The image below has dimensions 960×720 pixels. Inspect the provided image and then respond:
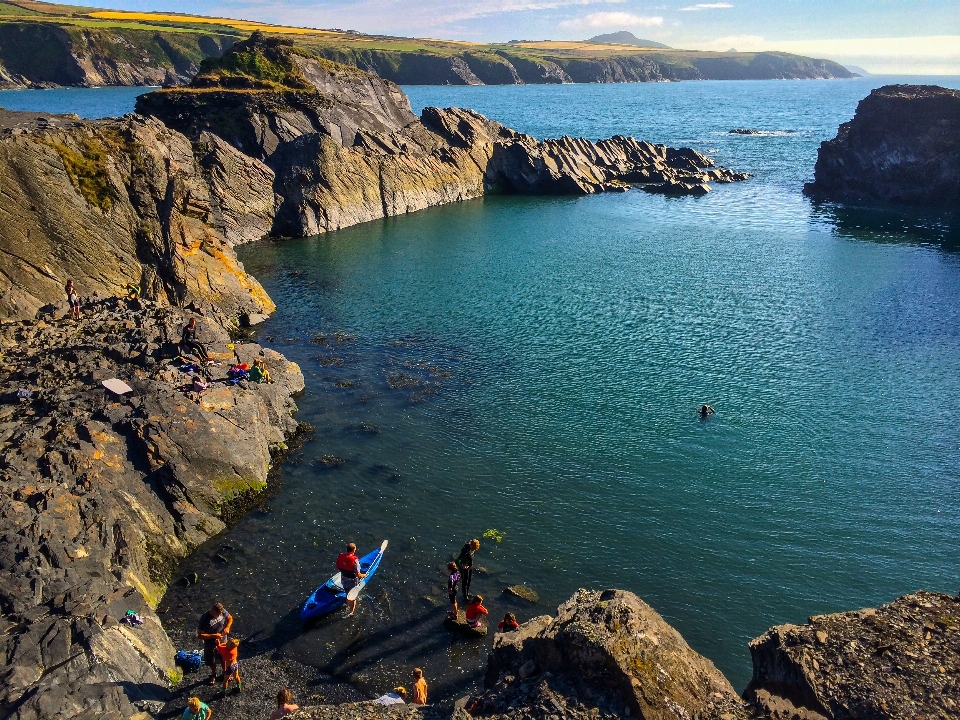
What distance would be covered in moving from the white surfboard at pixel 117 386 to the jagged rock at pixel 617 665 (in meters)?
21.7

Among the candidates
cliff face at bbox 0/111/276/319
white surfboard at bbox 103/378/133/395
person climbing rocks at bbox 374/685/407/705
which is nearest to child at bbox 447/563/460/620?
person climbing rocks at bbox 374/685/407/705

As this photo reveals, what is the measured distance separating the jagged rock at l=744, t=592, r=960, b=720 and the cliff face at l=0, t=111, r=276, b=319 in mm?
40281

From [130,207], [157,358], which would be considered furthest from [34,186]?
[157,358]

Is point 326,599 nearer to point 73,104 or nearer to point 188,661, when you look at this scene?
point 188,661

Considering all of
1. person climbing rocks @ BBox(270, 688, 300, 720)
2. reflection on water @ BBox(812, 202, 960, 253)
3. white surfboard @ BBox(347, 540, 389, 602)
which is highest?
reflection on water @ BBox(812, 202, 960, 253)

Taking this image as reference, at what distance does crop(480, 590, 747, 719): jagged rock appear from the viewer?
15.2 m

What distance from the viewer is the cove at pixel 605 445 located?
26188 millimetres

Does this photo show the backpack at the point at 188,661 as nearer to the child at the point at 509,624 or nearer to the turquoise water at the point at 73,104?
the child at the point at 509,624

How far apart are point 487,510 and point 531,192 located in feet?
283

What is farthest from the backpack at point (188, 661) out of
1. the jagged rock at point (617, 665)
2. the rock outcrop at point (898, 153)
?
the rock outcrop at point (898, 153)

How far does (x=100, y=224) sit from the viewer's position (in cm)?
4575

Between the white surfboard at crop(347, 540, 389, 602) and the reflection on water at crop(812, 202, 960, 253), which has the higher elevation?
the reflection on water at crop(812, 202, 960, 253)

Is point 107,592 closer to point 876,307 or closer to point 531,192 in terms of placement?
point 876,307

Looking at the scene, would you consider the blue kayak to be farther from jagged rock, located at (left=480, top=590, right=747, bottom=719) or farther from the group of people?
jagged rock, located at (left=480, top=590, right=747, bottom=719)
